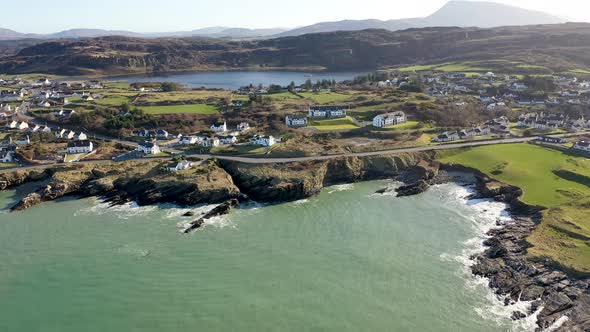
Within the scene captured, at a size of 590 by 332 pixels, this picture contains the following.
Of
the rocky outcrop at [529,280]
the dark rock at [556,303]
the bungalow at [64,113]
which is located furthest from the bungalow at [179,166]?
the bungalow at [64,113]

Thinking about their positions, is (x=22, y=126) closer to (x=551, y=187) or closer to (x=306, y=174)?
(x=306, y=174)

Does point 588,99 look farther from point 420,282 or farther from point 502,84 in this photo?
point 420,282

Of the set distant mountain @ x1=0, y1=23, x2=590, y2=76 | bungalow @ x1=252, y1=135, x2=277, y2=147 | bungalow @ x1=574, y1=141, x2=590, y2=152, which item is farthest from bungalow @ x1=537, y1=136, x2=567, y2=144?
distant mountain @ x1=0, y1=23, x2=590, y2=76

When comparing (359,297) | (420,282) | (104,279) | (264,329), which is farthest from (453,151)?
(104,279)

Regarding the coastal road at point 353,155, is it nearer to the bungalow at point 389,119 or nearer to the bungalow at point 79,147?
the bungalow at point 79,147

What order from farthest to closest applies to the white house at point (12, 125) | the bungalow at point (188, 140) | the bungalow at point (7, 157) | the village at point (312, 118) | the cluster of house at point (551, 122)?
the white house at point (12, 125)
the cluster of house at point (551, 122)
the bungalow at point (188, 140)
the village at point (312, 118)
the bungalow at point (7, 157)

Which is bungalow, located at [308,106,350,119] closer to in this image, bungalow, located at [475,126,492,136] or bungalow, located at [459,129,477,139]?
bungalow, located at [459,129,477,139]
